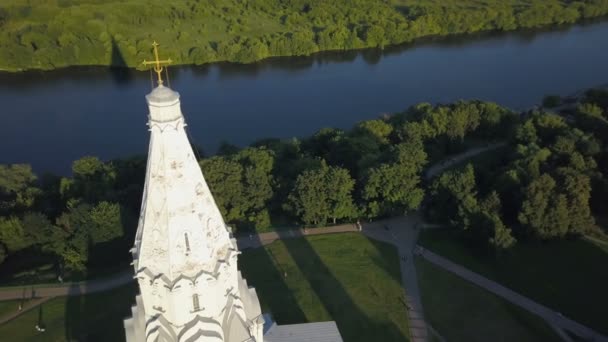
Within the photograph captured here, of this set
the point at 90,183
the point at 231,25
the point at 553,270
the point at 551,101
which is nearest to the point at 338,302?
the point at 553,270

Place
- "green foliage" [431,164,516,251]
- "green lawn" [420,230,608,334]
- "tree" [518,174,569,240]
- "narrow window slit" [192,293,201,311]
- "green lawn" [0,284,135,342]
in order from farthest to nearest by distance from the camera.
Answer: "tree" [518,174,569,240]
"green foliage" [431,164,516,251]
"green lawn" [420,230,608,334]
"green lawn" [0,284,135,342]
"narrow window slit" [192,293,201,311]

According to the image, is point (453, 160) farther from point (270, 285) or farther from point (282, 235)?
point (270, 285)

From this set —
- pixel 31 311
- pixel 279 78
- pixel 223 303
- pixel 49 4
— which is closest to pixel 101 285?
pixel 31 311

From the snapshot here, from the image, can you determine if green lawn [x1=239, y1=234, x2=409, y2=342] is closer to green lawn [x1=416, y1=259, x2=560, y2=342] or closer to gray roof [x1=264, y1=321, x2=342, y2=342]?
green lawn [x1=416, y1=259, x2=560, y2=342]

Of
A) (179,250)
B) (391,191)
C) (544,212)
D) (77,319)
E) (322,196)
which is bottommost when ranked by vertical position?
(77,319)

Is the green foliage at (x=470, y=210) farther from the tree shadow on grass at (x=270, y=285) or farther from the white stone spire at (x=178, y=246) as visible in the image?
the white stone spire at (x=178, y=246)

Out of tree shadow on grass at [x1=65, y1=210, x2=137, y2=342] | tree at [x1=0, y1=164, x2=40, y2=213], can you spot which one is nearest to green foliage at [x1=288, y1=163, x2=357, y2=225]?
tree shadow on grass at [x1=65, y1=210, x2=137, y2=342]

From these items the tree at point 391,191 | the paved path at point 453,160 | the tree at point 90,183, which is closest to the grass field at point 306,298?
the tree at point 391,191
